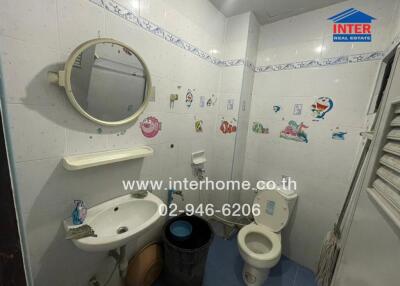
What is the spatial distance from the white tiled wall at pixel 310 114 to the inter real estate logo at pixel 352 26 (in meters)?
0.03

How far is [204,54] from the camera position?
1.56 m

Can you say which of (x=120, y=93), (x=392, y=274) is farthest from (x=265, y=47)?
Answer: (x=392, y=274)

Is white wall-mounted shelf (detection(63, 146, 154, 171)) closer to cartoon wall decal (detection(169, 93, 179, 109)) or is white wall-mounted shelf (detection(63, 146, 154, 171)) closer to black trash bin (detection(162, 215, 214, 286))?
cartoon wall decal (detection(169, 93, 179, 109))

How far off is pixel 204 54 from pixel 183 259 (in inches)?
65.9

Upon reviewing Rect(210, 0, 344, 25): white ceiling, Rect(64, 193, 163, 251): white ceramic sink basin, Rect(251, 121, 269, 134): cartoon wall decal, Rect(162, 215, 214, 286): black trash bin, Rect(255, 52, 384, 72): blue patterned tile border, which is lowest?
Rect(162, 215, 214, 286): black trash bin

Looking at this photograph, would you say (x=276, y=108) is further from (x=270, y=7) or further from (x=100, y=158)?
(x=100, y=158)

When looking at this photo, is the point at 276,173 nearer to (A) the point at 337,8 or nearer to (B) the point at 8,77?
(A) the point at 337,8

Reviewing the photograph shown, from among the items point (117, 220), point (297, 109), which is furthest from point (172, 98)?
point (297, 109)

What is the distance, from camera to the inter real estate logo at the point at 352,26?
130 cm

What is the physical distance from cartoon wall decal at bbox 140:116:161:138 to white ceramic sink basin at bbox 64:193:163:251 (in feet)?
1.46

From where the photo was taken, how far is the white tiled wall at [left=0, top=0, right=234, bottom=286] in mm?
713

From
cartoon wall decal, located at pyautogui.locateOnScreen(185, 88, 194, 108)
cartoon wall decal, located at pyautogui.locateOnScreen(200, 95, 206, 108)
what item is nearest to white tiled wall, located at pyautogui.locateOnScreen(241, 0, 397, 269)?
cartoon wall decal, located at pyautogui.locateOnScreen(200, 95, 206, 108)

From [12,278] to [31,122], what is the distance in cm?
65

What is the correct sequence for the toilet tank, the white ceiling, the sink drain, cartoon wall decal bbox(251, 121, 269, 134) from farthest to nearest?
1. cartoon wall decal bbox(251, 121, 269, 134)
2. the toilet tank
3. the white ceiling
4. the sink drain
